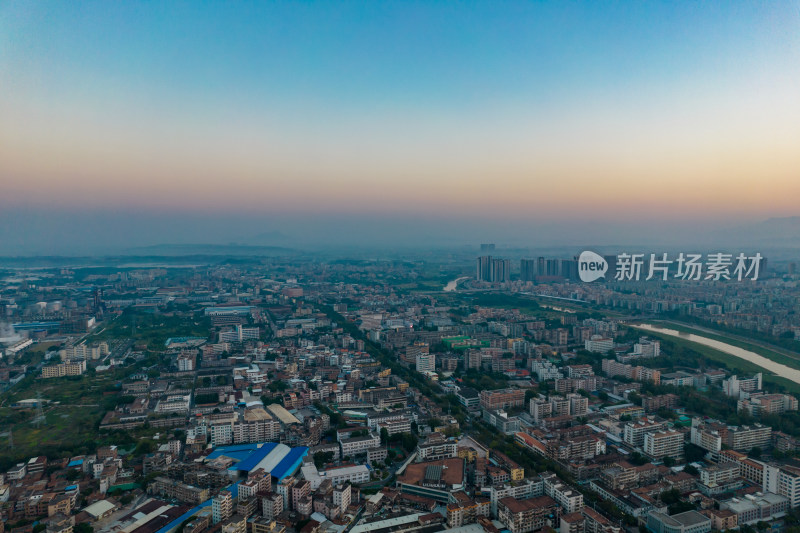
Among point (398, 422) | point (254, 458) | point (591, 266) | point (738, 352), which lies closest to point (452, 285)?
point (591, 266)

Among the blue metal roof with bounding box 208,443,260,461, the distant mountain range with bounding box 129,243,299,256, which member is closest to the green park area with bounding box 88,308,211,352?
the blue metal roof with bounding box 208,443,260,461

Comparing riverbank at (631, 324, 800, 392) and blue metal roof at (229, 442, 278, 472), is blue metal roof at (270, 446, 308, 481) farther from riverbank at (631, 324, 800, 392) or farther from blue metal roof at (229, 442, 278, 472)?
riverbank at (631, 324, 800, 392)

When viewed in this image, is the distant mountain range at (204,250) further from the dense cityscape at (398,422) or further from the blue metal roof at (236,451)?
the blue metal roof at (236,451)

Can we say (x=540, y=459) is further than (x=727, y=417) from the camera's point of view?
No

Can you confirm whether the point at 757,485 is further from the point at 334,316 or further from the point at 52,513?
the point at 334,316

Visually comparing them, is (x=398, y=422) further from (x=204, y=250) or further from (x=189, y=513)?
(x=204, y=250)

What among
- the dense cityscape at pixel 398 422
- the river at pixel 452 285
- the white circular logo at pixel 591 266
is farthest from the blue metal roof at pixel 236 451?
the river at pixel 452 285

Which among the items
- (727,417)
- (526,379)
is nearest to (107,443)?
(526,379)
